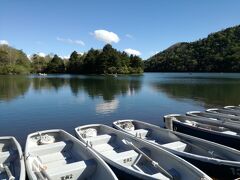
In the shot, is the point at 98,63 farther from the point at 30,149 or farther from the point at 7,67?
the point at 30,149

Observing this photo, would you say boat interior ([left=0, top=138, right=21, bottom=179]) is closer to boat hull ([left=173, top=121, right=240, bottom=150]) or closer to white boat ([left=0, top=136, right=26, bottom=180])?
white boat ([left=0, top=136, right=26, bottom=180])

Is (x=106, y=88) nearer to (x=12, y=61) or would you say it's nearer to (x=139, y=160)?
(x=139, y=160)

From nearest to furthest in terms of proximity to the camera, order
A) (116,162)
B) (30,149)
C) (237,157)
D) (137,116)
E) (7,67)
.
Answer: (116,162) < (237,157) < (30,149) < (137,116) < (7,67)

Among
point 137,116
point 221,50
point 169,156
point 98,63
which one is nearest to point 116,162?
point 169,156

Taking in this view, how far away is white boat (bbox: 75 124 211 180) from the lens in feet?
29.2

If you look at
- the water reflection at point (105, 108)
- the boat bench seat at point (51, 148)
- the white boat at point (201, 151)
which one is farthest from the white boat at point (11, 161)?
the water reflection at point (105, 108)

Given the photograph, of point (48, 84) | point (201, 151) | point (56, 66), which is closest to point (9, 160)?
point (201, 151)

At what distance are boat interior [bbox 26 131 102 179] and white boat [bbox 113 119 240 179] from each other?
374 centimetres

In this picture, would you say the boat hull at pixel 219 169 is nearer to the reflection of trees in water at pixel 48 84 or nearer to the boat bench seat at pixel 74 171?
the boat bench seat at pixel 74 171

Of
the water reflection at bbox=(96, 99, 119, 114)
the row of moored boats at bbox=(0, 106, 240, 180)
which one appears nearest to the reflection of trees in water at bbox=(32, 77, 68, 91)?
the water reflection at bbox=(96, 99, 119, 114)

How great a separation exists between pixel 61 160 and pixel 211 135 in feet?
27.7

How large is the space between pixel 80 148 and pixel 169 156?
4.06m

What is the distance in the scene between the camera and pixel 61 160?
11523 millimetres

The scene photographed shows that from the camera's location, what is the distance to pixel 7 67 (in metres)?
151
